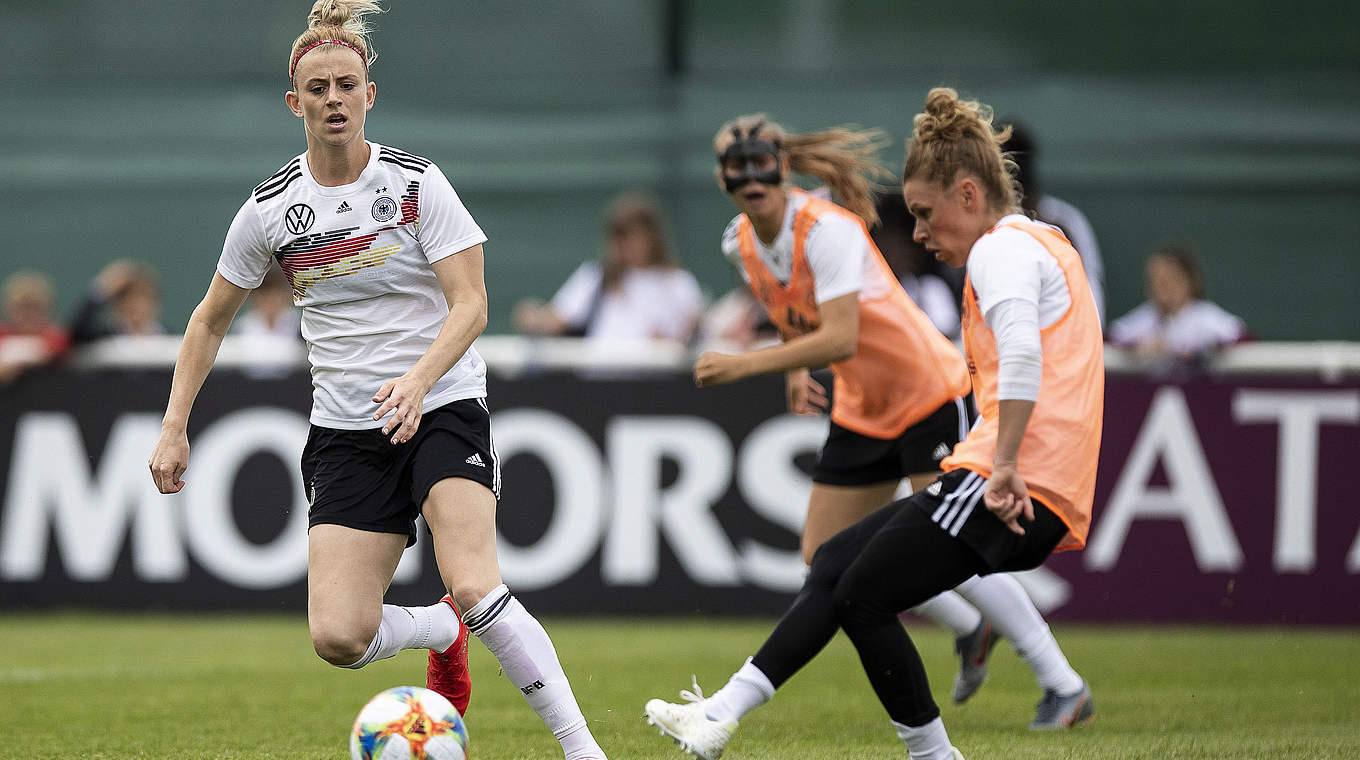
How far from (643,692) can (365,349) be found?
2569 mm

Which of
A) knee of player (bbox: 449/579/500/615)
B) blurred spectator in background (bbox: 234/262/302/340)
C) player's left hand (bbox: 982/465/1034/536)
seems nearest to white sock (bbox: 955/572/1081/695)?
player's left hand (bbox: 982/465/1034/536)

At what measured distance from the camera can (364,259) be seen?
495cm

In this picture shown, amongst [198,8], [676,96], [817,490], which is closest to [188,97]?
[198,8]

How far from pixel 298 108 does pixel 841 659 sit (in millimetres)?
4438

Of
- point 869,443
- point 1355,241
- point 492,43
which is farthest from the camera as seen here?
point 492,43

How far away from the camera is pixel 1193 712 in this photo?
6426 mm

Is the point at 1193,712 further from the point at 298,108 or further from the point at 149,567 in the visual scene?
the point at 149,567

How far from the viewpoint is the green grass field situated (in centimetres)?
566

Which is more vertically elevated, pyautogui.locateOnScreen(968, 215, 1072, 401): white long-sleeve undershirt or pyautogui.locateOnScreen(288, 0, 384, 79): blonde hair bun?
pyautogui.locateOnScreen(288, 0, 384, 79): blonde hair bun

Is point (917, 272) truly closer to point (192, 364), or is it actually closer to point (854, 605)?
point (854, 605)

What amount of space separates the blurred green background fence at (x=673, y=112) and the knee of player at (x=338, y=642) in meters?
7.30

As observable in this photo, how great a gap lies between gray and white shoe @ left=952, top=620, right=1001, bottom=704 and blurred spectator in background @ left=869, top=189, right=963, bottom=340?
10.4ft

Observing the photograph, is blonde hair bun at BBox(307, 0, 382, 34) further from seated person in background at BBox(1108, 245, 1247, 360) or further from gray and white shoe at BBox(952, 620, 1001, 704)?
seated person in background at BBox(1108, 245, 1247, 360)

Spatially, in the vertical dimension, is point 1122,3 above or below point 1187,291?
above
